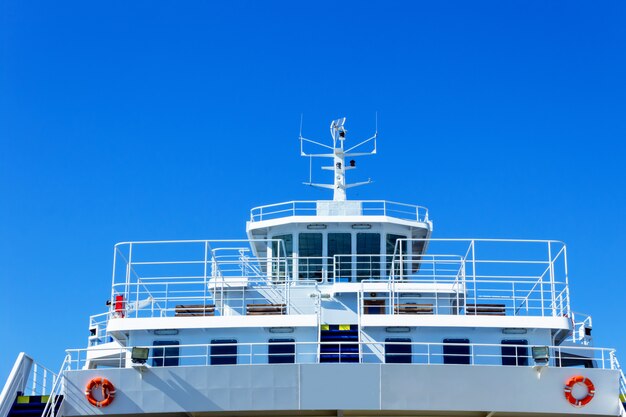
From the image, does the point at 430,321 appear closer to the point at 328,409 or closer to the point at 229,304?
the point at 328,409

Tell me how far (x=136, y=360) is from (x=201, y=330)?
3359 mm

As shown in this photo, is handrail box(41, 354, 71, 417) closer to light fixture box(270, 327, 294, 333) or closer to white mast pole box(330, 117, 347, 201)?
light fixture box(270, 327, 294, 333)

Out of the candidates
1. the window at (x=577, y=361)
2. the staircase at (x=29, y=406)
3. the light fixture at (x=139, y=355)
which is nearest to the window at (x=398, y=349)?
the window at (x=577, y=361)

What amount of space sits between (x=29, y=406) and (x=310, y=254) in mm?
10636

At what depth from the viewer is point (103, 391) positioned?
74.8ft

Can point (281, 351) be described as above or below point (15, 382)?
above

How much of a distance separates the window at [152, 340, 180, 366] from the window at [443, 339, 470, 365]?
6855mm

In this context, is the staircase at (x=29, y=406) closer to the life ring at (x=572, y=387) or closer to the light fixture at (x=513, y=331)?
the light fixture at (x=513, y=331)

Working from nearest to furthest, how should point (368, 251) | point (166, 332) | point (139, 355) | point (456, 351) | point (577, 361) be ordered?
point (139, 355) < point (456, 351) < point (166, 332) < point (577, 361) < point (368, 251)

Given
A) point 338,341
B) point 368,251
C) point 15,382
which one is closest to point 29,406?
point 15,382

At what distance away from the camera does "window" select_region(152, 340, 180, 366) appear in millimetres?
25562

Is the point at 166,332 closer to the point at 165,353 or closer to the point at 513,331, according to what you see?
the point at 165,353

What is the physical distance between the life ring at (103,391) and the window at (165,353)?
2.63 metres

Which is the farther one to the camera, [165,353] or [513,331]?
[165,353]
